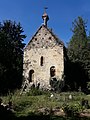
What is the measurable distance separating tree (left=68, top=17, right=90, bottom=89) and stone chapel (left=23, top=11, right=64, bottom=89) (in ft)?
10.9

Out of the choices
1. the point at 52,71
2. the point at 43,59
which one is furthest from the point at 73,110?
the point at 43,59

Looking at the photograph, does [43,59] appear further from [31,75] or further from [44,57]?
[31,75]

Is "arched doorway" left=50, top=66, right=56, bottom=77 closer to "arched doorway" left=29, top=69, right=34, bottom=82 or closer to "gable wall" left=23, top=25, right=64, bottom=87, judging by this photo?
"gable wall" left=23, top=25, right=64, bottom=87

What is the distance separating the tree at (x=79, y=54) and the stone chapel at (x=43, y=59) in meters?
3.33

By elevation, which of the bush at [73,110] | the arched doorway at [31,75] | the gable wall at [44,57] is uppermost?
the gable wall at [44,57]

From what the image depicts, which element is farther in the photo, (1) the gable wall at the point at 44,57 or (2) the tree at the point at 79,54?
(2) the tree at the point at 79,54

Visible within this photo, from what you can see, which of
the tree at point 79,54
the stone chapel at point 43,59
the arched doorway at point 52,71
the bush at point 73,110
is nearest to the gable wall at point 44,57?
the stone chapel at point 43,59

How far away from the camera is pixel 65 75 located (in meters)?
34.6

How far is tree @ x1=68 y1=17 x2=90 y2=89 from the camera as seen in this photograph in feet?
121

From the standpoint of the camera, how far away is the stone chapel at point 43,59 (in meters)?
34.9

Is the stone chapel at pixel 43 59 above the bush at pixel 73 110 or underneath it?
above

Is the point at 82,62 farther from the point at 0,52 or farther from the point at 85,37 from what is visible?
the point at 0,52

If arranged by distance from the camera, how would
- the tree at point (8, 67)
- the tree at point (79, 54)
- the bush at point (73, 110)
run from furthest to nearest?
1. the tree at point (79, 54)
2. the tree at point (8, 67)
3. the bush at point (73, 110)

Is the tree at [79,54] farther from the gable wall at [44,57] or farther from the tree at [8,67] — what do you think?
the tree at [8,67]
